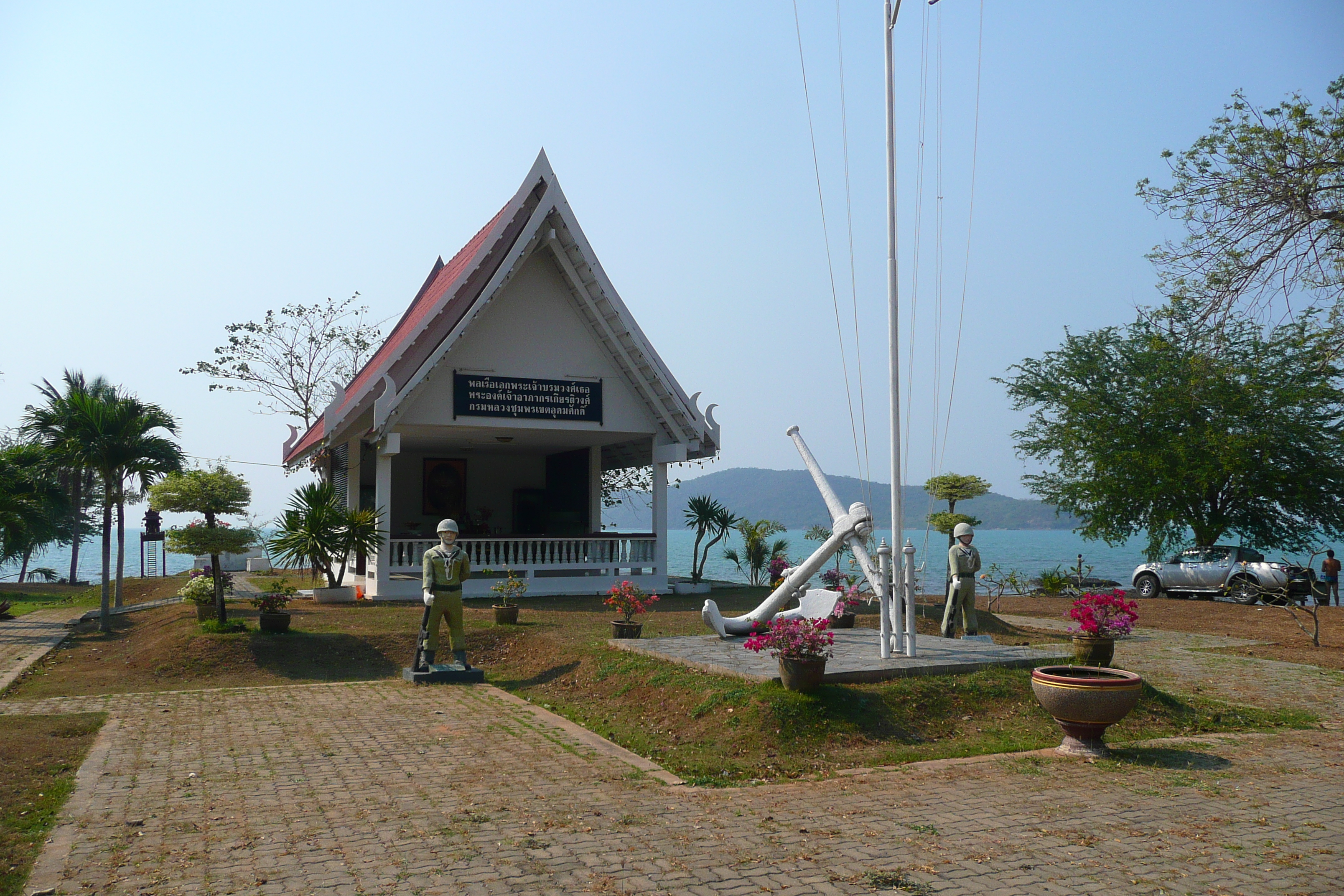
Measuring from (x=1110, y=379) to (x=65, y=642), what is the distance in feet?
101

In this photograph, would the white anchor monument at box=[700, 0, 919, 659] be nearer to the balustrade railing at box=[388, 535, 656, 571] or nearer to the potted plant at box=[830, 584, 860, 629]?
the potted plant at box=[830, 584, 860, 629]

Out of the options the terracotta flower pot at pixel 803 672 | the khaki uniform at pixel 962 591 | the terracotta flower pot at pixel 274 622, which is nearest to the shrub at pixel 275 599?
the terracotta flower pot at pixel 274 622

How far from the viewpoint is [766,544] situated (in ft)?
88.2

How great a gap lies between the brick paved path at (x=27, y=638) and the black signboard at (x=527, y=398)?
8.25 metres

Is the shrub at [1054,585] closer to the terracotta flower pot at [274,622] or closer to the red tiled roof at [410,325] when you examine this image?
the red tiled roof at [410,325]

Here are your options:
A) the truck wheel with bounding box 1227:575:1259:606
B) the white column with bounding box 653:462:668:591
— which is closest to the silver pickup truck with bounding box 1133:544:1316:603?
the truck wheel with bounding box 1227:575:1259:606

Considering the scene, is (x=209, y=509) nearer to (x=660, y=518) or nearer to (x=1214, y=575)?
(x=660, y=518)

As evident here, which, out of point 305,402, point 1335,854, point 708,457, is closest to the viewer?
point 1335,854

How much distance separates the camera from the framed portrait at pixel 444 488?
2670 cm

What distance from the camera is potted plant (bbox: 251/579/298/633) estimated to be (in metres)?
14.1

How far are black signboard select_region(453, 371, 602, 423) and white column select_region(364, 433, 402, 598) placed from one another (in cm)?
156

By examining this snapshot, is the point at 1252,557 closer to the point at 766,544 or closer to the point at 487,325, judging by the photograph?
the point at 766,544

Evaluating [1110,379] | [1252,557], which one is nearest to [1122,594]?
[1252,557]

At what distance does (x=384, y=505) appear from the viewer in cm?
1972
